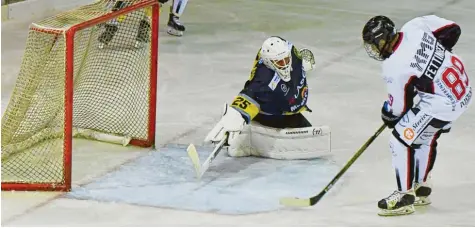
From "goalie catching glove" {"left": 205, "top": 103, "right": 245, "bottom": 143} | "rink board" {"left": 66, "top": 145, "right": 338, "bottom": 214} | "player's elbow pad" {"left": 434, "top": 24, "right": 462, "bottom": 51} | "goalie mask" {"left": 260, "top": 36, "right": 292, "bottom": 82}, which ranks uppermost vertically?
"player's elbow pad" {"left": 434, "top": 24, "right": 462, "bottom": 51}

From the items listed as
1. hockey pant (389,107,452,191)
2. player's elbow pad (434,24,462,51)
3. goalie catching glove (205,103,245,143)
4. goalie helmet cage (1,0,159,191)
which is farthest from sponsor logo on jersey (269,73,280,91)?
player's elbow pad (434,24,462,51)

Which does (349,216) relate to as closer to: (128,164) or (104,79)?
(128,164)

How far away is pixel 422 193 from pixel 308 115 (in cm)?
134

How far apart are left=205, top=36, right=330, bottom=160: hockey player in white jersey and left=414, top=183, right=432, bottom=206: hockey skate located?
0.65m

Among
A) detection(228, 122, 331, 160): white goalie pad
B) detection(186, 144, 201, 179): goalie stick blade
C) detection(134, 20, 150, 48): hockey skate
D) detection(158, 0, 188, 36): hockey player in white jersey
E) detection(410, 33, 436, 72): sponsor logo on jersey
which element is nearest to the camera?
detection(410, 33, 436, 72): sponsor logo on jersey

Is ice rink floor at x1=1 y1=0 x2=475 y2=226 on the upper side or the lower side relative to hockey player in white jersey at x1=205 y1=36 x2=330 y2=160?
lower

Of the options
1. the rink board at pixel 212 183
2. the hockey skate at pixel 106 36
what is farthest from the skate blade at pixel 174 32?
the rink board at pixel 212 183

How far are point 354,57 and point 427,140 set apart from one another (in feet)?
8.47

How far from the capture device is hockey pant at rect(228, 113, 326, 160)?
4.92 metres

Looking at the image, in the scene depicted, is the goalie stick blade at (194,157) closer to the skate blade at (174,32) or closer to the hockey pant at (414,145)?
the hockey pant at (414,145)

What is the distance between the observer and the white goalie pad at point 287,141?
4910mm

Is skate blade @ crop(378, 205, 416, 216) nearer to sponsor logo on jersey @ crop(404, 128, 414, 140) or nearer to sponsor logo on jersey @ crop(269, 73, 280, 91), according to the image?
sponsor logo on jersey @ crop(404, 128, 414, 140)

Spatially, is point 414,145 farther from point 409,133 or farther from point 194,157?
point 194,157

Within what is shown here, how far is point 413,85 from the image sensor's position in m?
4.06
